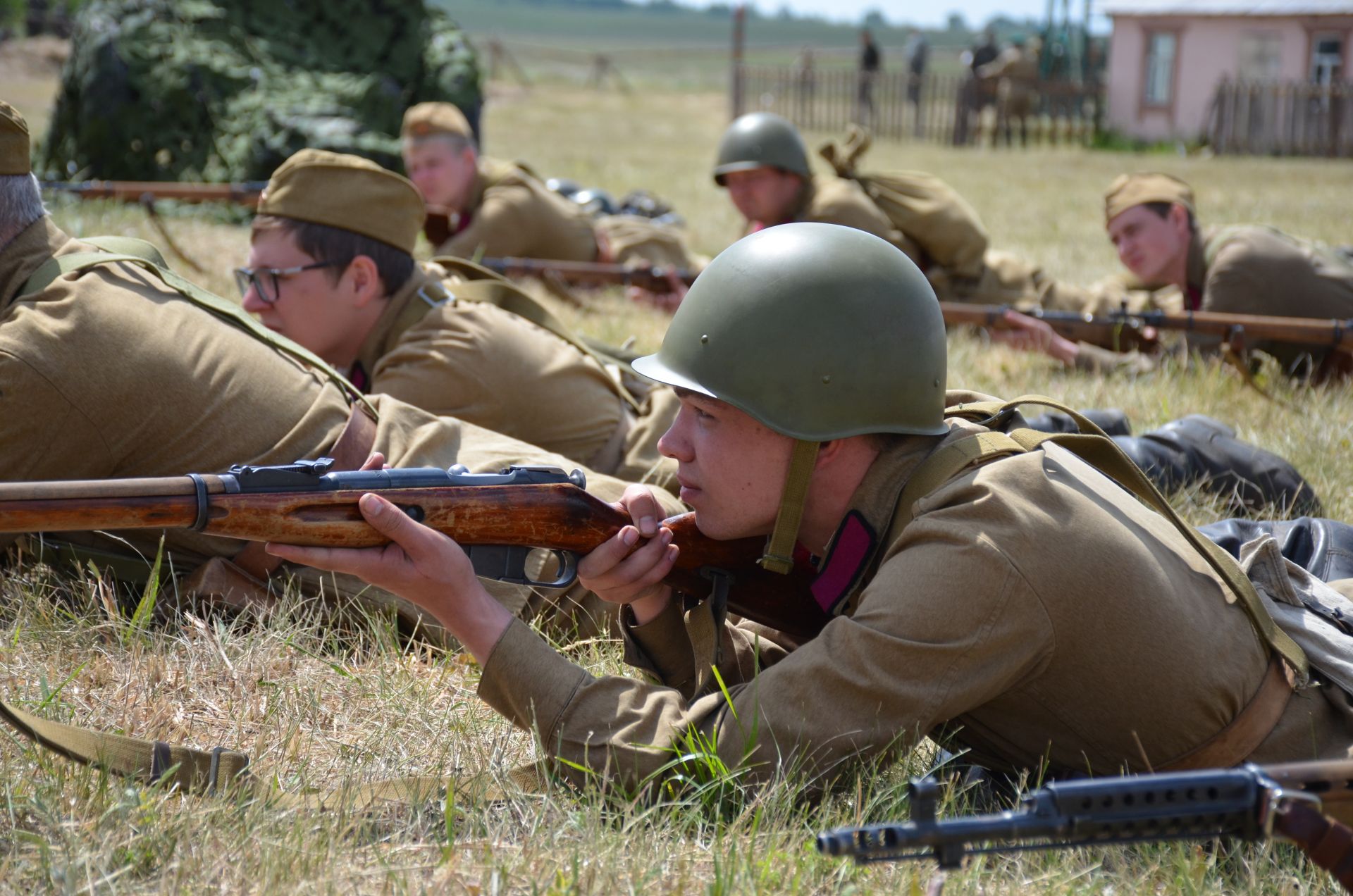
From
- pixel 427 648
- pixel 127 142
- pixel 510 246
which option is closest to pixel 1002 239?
pixel 510 246

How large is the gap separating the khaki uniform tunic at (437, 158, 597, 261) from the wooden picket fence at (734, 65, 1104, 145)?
25.4m

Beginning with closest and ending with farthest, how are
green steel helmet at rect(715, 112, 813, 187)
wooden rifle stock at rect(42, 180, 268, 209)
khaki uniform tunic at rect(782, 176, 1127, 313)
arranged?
green steel helmet at rect(715, 112, 813, 187) < khaki uniform tunic at rect(782, 176, 1127, 313) < wooden rifle stock at rect(42, 180, 268, 209)

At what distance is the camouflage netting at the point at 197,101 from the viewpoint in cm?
Result: 1330

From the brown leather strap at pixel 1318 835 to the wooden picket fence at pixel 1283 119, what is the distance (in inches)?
1267

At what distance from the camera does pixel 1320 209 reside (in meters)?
18.8

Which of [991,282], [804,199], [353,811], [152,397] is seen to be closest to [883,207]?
[804,199]

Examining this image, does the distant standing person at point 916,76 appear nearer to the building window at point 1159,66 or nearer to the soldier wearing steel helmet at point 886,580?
the building window at point 1159,66

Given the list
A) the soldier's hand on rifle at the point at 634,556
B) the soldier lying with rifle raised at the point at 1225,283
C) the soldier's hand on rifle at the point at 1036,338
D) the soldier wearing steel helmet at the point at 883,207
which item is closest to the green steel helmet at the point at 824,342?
the soldier's hand on rifle at the point at 634,556

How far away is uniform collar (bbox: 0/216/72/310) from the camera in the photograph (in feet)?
12.7

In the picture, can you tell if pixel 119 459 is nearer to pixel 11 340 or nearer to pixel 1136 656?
pixel 11 340

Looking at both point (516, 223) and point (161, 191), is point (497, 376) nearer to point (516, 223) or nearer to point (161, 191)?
point (516, 223)

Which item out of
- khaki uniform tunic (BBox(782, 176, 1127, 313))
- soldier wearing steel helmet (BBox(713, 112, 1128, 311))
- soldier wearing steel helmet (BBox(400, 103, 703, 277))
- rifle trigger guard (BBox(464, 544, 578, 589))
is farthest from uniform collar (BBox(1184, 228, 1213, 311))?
rifle trigger guard (BBox(464, 544, 578, 589))

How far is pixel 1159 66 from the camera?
3825cm

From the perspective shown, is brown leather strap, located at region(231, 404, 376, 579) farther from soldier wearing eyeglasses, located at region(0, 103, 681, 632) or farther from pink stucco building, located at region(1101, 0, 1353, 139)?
pink stucco building, located at region(1101, 0, 1353, 139)
